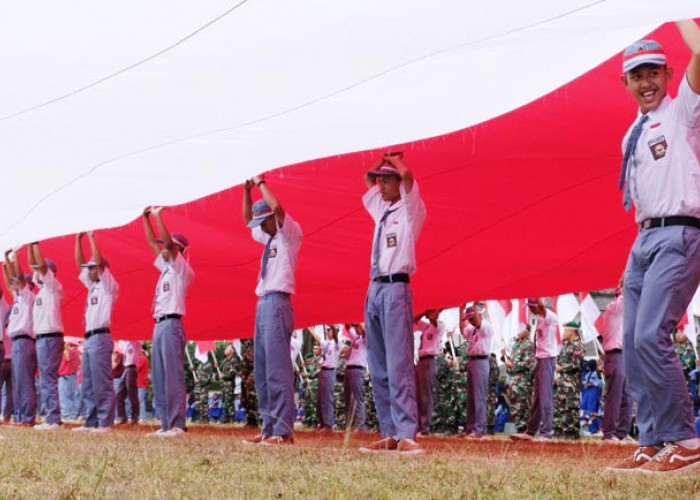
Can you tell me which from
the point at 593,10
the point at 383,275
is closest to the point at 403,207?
the point at 383,275

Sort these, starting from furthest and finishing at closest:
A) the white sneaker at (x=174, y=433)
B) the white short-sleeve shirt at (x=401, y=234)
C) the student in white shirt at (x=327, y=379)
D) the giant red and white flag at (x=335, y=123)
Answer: the student in white shirt at (x=327, y=379) < the white sneaker at (x=174, y=433) < the white short-sleeve shirt at (x=401, y=234) < the giant red and white flag at (x=335, y=123)

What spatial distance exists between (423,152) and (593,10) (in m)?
2.57

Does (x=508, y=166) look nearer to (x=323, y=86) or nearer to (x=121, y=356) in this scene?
(x=323, y=86)

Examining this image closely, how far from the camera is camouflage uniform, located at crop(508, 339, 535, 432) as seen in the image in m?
12.3

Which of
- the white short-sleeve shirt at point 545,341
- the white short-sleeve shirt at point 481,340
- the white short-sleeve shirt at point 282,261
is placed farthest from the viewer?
the white short-sleeve shirt at point 481,340

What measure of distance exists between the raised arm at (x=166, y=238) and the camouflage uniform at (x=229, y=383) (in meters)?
8.58

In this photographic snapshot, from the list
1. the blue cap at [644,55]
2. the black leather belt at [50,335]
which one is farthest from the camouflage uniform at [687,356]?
the blue cap at [644,55]

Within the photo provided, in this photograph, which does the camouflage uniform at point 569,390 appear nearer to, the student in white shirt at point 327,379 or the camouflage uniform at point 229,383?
the student in white shirt at point 327,379

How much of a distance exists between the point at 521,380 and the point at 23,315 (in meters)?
6.20

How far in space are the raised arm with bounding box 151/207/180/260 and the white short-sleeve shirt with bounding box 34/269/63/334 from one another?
84.3 inches

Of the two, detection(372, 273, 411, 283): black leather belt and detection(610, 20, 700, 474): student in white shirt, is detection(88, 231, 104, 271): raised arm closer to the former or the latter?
detection(372, 273, 411, 283): black leather belt

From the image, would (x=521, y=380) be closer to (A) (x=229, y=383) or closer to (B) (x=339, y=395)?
(B) (x=339, y=395)

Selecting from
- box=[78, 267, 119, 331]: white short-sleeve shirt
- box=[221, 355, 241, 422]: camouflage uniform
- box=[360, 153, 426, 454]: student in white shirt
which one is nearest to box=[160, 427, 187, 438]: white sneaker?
box=[78, 267, 119, 331]: white short-sleeve shirt

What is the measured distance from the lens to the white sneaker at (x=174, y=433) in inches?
299
